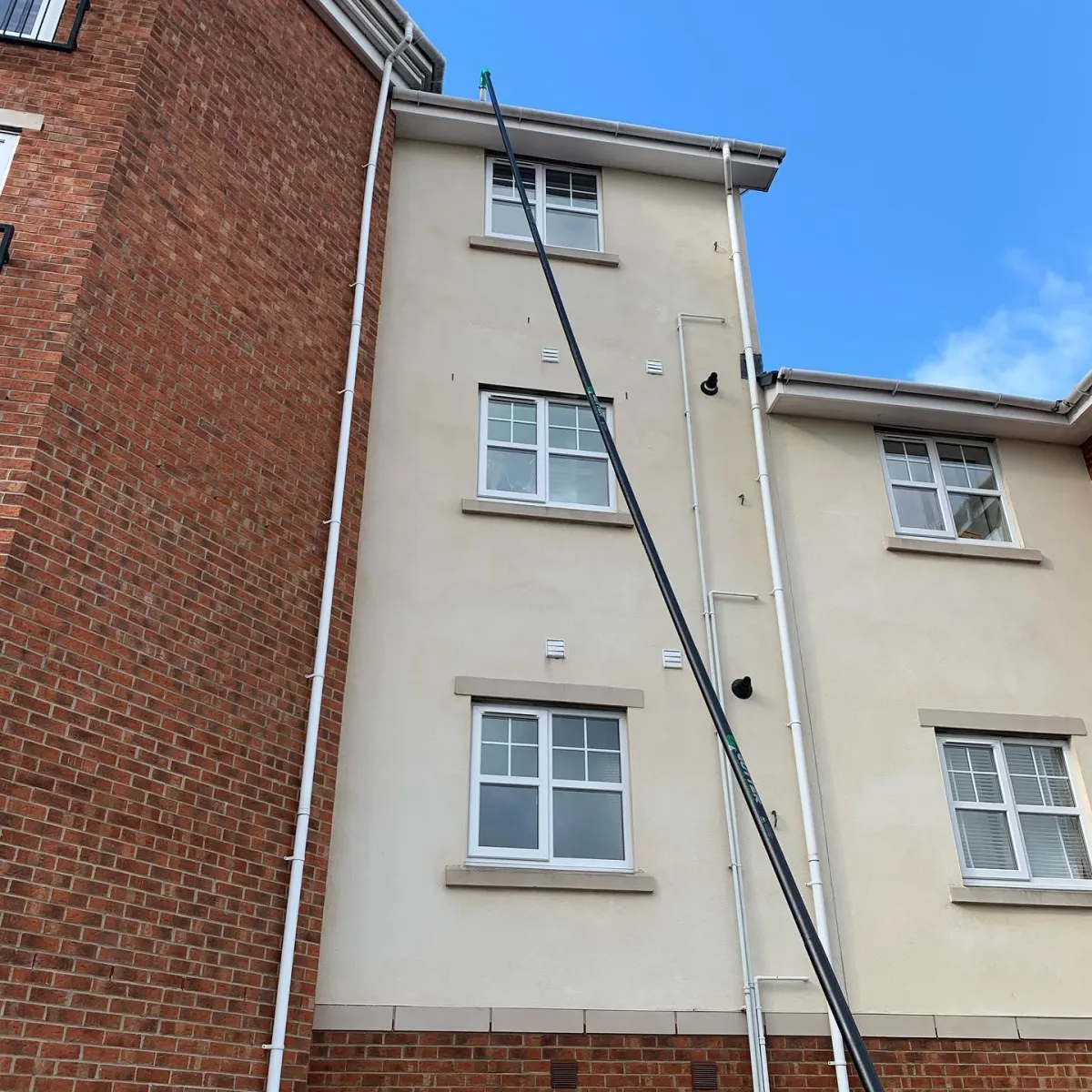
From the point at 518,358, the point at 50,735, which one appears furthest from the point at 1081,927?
the point at 50,735

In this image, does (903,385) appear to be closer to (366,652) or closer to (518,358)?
(518,358)

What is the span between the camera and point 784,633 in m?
9.50

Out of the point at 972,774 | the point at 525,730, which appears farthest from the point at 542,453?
the point at 972,774

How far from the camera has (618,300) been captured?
11.3 m

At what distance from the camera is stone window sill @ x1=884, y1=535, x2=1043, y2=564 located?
10.5 metres

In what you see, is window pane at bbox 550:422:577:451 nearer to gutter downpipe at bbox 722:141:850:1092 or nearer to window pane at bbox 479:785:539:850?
gutter downpipe at bbox 722:141:850:1092

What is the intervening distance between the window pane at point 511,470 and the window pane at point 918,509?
373cm

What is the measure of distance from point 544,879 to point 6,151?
6.86 metres

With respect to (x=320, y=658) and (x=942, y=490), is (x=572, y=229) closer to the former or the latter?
(x=942, y=490)

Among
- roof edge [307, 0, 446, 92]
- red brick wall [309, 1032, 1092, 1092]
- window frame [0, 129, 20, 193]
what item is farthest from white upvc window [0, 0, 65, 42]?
red brick wall [309, 1032, 1092, 1092]

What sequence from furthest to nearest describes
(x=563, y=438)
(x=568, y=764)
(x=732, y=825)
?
(x=563, y=438) < (x=568, y=764) < (x=732, y=825)

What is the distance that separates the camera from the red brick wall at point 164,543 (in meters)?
6.29

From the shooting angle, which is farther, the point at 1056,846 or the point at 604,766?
the point at 1056,846

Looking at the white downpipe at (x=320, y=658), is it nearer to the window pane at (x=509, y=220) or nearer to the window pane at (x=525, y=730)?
the window pane at (x=509, y=220)
